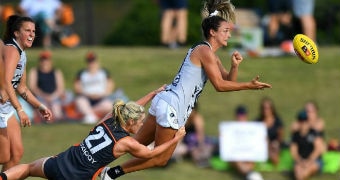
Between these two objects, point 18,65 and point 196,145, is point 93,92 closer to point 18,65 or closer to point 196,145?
point 196,145

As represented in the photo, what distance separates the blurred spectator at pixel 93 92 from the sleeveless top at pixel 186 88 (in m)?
6.41

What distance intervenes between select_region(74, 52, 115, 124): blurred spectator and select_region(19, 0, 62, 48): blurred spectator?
2.09 m

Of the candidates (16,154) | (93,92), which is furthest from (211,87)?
(16,154)

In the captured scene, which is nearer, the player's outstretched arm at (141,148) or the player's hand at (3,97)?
the player's outstretched arm at (141,148)

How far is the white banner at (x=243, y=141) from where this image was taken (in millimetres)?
16266

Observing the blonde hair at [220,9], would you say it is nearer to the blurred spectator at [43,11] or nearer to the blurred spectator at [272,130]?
the blurred spectator at [272,130]

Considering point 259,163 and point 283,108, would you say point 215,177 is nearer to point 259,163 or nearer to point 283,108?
point 259,163

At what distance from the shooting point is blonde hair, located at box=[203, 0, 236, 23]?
1111 cm

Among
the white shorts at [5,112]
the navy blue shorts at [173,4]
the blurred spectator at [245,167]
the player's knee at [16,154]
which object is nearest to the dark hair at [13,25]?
the white shorts at [5,112]

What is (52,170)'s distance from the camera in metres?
10.7

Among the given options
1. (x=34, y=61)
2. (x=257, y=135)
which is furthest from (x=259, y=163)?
(x=34, y=61)

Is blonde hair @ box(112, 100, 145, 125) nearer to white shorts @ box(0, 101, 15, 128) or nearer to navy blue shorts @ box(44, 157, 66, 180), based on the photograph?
navy blue shorts @ box(44, 157, 66, 180)

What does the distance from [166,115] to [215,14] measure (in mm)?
1132

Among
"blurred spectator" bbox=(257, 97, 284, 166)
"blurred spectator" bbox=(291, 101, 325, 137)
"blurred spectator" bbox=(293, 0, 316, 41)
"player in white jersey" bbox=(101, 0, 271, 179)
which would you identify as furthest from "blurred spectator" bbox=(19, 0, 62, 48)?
"player in white jersey" bbox=(101, 0, 271, 179)
